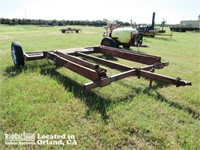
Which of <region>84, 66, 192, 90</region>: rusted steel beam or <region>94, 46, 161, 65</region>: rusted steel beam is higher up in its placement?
<region>94, 46, 161, 65</region>: rusted steel beam

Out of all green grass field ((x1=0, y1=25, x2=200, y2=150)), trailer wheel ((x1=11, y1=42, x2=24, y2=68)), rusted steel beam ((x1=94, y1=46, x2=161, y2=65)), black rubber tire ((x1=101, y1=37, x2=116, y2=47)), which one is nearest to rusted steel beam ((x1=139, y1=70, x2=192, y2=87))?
green grass field ((x1=0, y1=25, x2=200, y2=150))

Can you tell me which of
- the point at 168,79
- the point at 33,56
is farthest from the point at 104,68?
the point at 33,56

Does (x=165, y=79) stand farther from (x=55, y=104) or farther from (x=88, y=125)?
(x=55, y=104)

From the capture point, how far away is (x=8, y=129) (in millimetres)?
2658

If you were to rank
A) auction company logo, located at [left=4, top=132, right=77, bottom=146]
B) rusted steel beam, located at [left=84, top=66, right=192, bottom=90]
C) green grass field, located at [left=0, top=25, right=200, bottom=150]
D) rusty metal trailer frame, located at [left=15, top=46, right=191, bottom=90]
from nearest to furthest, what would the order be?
auction company logo, located at [left=4, top=132, right=77, bottom=146]
green grass field, located at [left=0, top=25, right=200, bottom=150]
rusted steel beam, located at [left=84, top=66, right=192, bottom=90]
rusty metal trailer frame, located at [left=15, top=46, right=191, bottom=90]

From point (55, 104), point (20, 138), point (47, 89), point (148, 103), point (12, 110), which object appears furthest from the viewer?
point (47, 89)

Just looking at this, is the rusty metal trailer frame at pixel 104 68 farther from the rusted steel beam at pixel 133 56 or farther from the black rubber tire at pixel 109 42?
the black rubber tire at pixel 109 42

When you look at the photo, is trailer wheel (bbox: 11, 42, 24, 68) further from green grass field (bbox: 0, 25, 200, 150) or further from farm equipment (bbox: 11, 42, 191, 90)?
green grass field (bbox: 0, 25, 200, 150)

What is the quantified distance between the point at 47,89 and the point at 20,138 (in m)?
1.54

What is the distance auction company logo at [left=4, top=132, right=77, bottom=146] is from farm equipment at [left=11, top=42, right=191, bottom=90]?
92 centimetres

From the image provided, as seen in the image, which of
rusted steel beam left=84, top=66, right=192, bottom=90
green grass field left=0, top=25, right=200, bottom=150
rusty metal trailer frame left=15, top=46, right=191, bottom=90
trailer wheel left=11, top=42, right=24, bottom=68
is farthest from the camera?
trailer wheel left=11, top=42, right=24, bottom=68

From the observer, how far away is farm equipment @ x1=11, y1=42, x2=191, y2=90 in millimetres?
3446

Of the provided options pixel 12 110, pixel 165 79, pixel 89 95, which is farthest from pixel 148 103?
pixel 12 110

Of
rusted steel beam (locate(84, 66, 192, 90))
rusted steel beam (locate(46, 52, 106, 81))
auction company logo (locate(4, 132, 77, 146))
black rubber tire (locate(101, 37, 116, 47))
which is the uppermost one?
black rubber tire (locate(101, 37, 116, 47))
